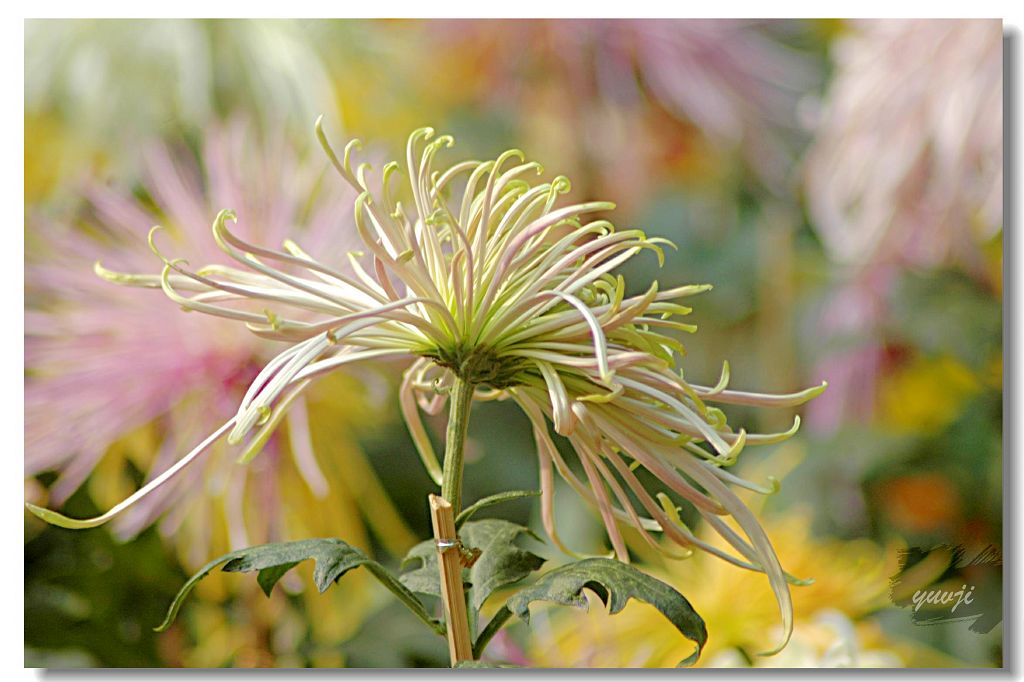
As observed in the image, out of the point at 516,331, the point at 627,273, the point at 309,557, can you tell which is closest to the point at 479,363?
the point at 516,331

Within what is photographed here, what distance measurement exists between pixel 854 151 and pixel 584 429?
71cm

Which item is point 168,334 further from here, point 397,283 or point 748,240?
point 748,240

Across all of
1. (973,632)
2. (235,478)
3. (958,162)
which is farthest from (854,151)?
(235,478)

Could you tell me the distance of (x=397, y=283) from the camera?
0.71 metres

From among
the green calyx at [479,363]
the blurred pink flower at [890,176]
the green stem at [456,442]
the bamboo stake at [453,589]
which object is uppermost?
the blurred pink flower at [890,176]

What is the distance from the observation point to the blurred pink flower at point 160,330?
103cm

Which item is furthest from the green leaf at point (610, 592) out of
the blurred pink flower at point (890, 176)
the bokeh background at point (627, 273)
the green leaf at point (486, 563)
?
the blurred pink flower at point (890, 176)

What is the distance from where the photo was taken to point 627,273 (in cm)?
109

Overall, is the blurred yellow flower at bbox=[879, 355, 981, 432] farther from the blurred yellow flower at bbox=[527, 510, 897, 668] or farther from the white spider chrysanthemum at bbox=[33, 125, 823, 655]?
the white spider chrysanthemum at bbox=[33, 125, 823, 655]

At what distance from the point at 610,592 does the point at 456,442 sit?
4.3 inches

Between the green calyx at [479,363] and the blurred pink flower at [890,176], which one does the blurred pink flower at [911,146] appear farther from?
the green calyx at [479,363]

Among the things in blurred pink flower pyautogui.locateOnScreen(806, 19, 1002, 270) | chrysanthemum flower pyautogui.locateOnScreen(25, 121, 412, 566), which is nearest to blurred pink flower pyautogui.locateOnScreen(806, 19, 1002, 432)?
blurred pink flower pyautogui.locateOnScreen(806, 19, 1002, 270)

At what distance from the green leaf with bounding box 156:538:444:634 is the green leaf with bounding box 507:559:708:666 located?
0.22ft

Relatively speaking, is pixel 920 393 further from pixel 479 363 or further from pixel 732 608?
pixel 479 363
